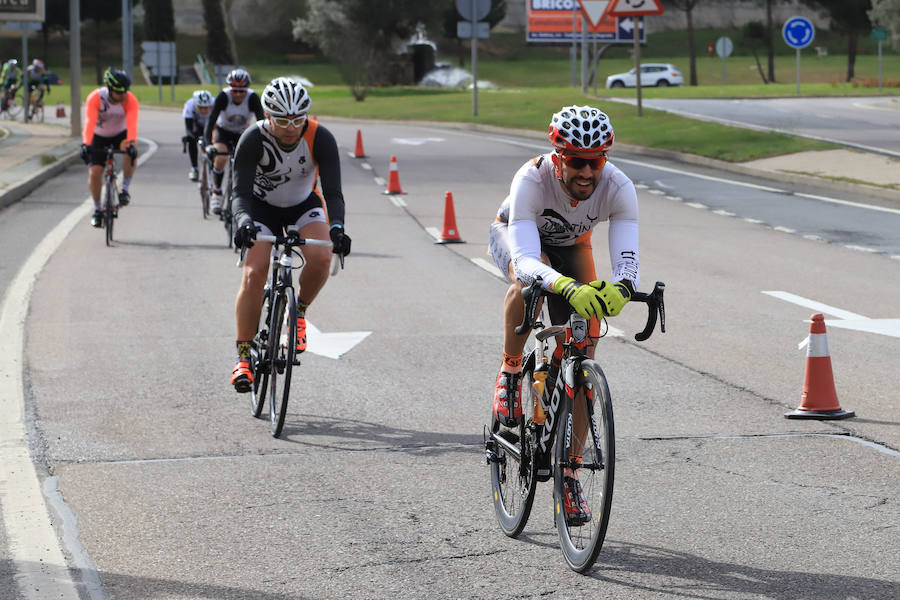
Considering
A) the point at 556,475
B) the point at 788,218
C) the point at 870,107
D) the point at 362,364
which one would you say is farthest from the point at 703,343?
the point at 870,107

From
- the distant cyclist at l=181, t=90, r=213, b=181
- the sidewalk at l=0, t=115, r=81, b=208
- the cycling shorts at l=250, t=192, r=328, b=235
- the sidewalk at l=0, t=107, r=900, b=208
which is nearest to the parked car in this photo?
the sidewalk at l=0, t=115, r=81, b=208

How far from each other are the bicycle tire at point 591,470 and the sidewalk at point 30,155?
16.7 metres

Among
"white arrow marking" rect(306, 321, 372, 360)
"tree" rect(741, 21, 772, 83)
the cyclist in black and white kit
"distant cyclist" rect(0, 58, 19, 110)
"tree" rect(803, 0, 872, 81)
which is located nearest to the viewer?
the cyclist in black and white kit

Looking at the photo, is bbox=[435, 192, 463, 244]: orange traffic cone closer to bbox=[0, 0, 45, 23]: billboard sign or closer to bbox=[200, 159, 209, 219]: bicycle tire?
bbox=[200, 159, 209, 219]: bicycle tire

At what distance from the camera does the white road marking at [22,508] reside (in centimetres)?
511

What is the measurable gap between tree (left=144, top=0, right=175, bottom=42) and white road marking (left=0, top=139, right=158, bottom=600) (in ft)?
266

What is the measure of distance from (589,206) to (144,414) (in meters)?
3.35

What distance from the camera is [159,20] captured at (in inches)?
3484

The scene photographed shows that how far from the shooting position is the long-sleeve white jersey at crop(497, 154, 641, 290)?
5617 millimetres

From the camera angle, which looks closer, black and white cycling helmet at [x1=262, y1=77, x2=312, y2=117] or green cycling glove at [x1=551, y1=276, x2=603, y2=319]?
green cycling glove at [x1=551, y1=276, x2=603, y2=319]

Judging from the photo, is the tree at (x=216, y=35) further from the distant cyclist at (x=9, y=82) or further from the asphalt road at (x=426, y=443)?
the asphalt road at (x=426, y=443)

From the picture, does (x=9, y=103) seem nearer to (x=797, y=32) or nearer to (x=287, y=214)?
(x=797, y=32)

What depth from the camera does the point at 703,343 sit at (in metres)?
10.3

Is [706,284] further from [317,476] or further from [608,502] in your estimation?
[608,502]
